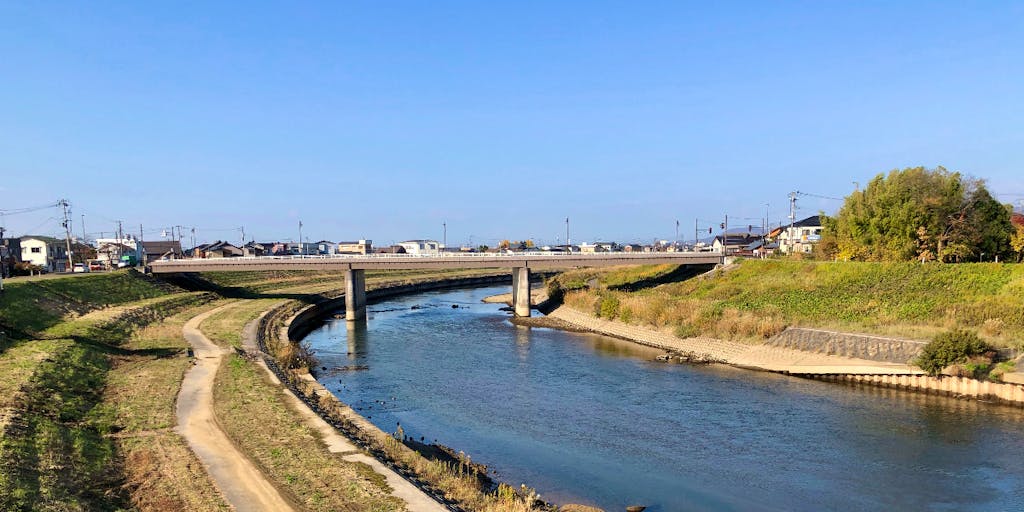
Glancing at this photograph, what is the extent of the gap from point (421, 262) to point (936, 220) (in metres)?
55.1

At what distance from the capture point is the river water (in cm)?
2178

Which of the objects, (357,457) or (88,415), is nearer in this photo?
(357,457)

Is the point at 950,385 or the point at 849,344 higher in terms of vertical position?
the point at 849,344

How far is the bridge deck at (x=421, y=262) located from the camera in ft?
241

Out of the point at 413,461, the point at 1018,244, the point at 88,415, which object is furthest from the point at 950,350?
the point at 88,415

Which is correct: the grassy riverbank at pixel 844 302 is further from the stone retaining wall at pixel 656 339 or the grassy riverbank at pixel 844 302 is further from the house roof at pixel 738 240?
the house roof at pixel 738 240

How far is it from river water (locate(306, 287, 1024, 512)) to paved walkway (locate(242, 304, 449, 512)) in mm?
5046

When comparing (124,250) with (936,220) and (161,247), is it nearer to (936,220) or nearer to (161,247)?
(161,247)

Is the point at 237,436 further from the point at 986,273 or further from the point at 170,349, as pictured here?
the point at 986,273

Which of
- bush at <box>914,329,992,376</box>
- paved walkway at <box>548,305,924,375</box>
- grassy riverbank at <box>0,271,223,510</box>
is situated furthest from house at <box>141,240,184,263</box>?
bush at <box>914,329,992,376</box>

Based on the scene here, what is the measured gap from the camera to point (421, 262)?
73688 mm

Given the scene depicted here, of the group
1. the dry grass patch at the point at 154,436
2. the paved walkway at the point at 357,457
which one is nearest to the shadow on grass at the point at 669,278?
the dry grass patch at the point at 154,436

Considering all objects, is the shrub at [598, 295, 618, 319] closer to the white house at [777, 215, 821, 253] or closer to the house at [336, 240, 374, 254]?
the white house at [777, 215, 821, 253]

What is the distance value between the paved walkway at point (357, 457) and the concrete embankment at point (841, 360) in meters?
30.5
